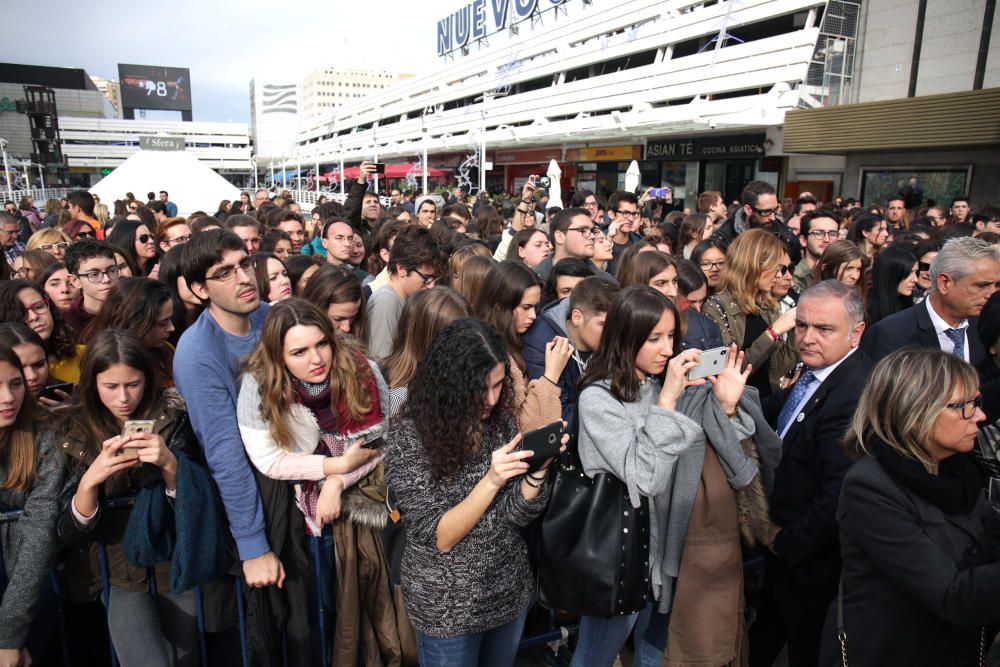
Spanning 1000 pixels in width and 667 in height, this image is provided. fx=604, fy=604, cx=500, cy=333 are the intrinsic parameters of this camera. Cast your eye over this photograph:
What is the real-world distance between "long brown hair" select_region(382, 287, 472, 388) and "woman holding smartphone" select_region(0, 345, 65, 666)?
1407 mm

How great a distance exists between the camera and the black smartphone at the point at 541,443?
1.92 m

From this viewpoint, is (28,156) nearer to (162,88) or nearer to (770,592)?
(162,88)

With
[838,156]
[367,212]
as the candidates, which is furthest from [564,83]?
[367,212]

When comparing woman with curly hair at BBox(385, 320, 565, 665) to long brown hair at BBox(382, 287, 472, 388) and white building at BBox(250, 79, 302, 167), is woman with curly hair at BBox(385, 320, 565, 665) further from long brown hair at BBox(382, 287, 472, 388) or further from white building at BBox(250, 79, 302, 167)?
white building at BBox(250, 79, 302, 167)

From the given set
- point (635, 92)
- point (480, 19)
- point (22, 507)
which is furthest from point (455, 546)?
point (480, 19)

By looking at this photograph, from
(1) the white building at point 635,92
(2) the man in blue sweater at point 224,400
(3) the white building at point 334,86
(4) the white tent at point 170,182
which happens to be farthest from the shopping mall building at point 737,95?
(3) the white building at point 334,86

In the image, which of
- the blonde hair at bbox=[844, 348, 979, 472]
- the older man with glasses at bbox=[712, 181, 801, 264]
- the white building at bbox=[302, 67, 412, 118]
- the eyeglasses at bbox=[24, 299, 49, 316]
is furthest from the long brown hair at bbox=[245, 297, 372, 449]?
the white building at bbox=[302, 67, 412, 118]

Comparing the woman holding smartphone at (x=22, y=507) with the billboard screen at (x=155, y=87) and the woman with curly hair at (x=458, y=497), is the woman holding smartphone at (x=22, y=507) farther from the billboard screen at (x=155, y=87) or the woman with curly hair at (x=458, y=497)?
the billboard screen at (x=155, y=87)

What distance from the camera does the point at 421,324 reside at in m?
3.00

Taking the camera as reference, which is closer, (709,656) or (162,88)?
(709,656)

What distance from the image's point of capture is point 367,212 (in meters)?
8.88

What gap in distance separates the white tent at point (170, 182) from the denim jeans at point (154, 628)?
15.8 meters

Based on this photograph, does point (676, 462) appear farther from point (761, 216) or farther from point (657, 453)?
point (761, 216)

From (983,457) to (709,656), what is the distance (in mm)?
1322
